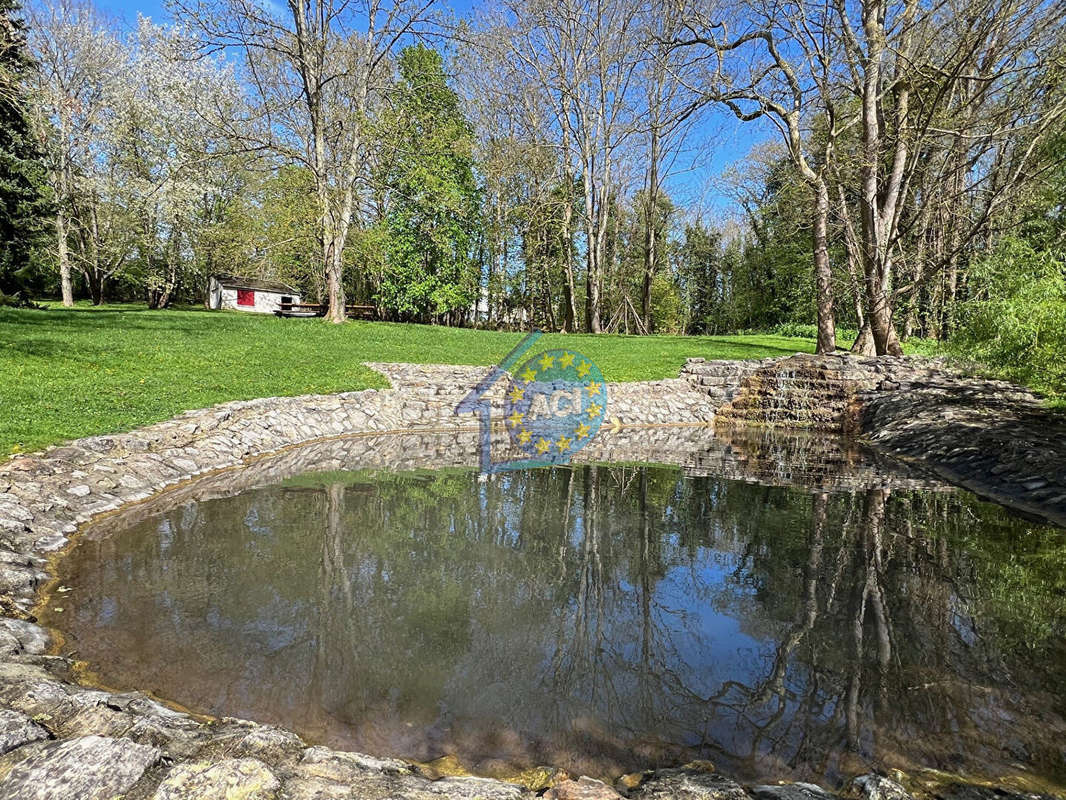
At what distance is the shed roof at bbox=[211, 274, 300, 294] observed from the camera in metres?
37.5

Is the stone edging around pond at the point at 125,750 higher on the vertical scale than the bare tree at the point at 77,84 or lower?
lower

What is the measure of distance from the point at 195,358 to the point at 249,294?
3082 cm

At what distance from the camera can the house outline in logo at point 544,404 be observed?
1105cm

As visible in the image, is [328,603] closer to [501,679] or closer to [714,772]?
[501,679]

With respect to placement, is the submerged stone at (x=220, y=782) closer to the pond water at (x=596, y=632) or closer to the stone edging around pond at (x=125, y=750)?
the stone edging around pond at (x=125, y=750)

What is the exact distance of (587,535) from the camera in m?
5.41

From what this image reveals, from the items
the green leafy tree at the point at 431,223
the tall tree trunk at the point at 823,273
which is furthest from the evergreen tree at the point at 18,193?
the tall tree trunk at the point at 823,273

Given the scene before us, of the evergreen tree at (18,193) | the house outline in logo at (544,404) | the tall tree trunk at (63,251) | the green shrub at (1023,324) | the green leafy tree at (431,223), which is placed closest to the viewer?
the green shrub at (1023,324)

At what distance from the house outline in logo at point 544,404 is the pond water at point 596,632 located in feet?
15.9

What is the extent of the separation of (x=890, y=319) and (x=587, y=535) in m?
12.7

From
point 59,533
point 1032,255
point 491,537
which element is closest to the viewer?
point 59,533

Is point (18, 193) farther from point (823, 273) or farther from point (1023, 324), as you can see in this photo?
point (1023, 324)

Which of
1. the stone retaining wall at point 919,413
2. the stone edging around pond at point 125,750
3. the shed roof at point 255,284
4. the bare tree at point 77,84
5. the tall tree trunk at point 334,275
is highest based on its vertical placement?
the bare tree at point 77,84

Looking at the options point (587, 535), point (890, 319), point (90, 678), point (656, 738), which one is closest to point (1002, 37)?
point (890, 319)
